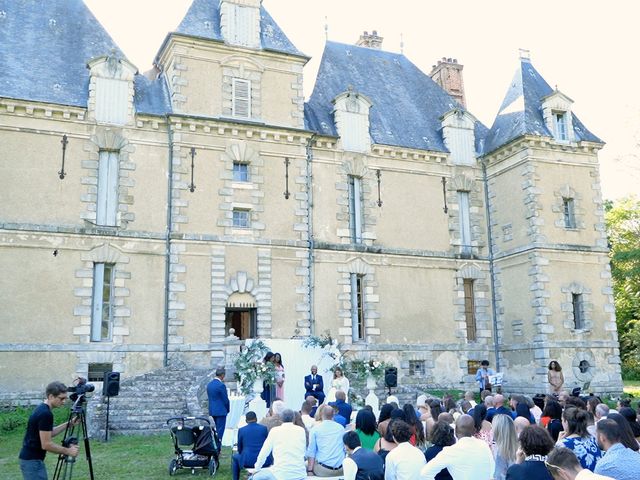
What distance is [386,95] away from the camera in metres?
25.1

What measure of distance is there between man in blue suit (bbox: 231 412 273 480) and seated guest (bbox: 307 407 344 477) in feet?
2.42

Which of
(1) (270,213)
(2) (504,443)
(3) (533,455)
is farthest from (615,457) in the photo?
(1) (270,213)

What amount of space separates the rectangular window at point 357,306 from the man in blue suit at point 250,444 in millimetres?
12800

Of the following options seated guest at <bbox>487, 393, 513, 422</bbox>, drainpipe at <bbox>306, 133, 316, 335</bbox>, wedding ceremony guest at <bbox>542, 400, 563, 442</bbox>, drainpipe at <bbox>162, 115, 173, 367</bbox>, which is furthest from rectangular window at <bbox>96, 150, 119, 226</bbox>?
wedding ceremony guest at <bbox>542, 400, 563, 442</bbox>

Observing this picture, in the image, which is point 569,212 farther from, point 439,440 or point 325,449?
point 439,440

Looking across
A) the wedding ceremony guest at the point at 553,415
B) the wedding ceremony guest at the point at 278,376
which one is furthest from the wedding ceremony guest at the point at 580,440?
the wedding ceremony guest at the point at 278,376

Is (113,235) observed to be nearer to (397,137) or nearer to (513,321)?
(397,137)

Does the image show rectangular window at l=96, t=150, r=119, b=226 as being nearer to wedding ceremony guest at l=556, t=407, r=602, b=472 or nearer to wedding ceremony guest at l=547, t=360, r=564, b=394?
wedding ceremony guest at l=547, t=360, r=564, b=394

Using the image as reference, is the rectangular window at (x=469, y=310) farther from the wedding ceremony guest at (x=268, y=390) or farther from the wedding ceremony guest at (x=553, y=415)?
the wedding ceremony guest at (x=553, y=415)

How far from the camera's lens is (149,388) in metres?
16.4

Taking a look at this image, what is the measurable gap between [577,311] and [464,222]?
490cm

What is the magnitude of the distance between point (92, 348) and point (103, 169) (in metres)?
5.16

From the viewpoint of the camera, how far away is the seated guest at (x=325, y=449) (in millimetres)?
7961

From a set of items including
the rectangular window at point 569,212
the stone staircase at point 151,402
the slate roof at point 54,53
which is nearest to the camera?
the stone staircase at point 151,402
